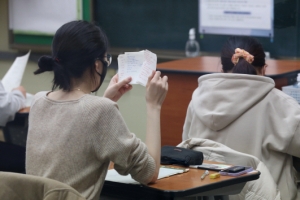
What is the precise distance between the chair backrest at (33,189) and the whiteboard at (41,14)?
3.90 metres

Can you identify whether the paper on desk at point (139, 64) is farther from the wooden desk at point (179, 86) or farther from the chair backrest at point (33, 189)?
the wooden desk at point (179, 86)

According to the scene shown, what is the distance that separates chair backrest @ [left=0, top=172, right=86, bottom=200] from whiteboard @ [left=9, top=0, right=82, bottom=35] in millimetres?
3898

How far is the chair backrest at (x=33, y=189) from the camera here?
1568 mm

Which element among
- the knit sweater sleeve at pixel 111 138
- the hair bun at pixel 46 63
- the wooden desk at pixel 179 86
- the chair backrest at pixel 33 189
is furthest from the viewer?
the wooden desk at pixel 179 86

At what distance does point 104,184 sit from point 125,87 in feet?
1.24

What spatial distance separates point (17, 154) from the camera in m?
3.56

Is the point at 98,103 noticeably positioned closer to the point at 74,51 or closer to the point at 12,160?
the point at 74,51

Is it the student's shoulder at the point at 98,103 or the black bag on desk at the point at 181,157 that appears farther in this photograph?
the black bag on desk at the point at 181,157

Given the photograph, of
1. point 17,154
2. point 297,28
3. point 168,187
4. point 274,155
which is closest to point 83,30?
point 168,187

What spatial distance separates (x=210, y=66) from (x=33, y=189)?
2.51 metres

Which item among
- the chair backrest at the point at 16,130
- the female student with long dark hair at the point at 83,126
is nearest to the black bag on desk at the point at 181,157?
the female student with long dark hair at the point at 83,126

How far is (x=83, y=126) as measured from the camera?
1.88 m

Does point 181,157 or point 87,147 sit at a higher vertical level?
point 87,147

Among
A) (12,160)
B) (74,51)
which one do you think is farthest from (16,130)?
(74,51)
